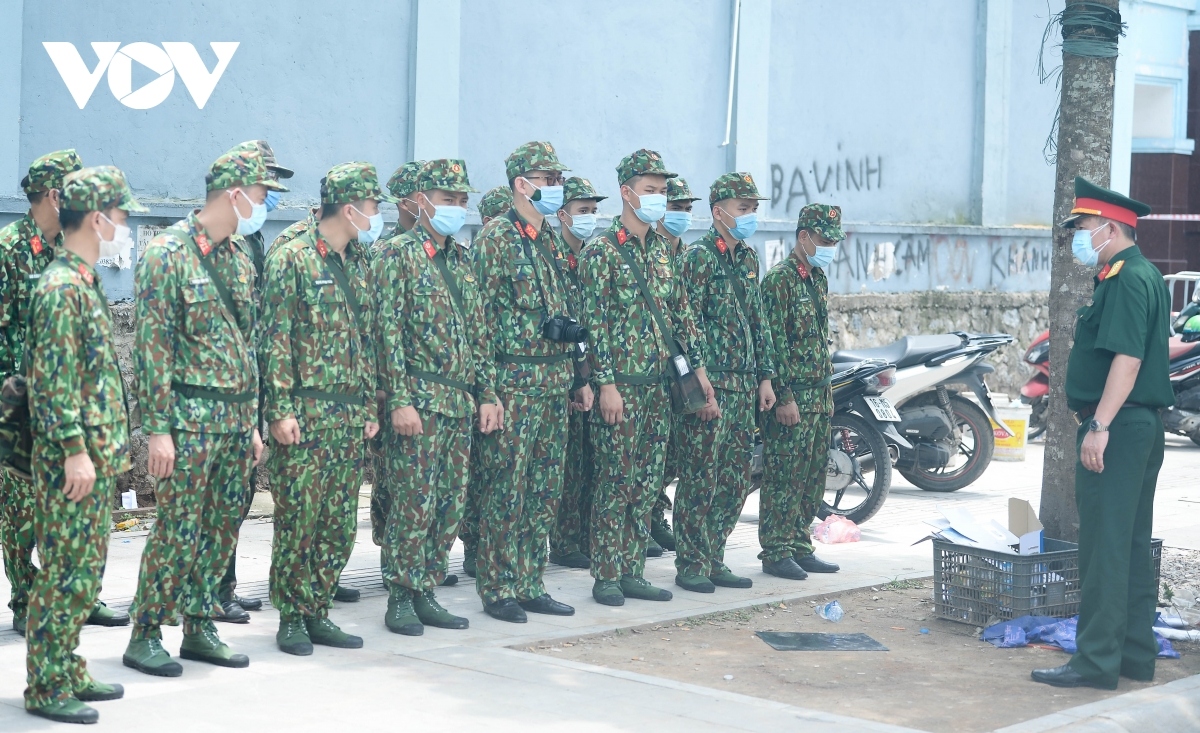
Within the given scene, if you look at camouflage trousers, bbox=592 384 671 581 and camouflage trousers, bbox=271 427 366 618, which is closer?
camouflage trousers, bbox=271 427 366 618

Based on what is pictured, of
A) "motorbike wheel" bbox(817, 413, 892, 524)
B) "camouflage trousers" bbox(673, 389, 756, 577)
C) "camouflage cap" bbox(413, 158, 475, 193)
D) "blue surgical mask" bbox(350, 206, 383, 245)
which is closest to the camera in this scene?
"blue surgical mask" bbox(350, 206, 383, 245)

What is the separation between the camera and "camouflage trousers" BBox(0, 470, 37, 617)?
5867 millimetres

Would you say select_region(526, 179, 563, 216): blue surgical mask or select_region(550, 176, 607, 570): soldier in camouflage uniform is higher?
select_region(526, 179, 563, 216): blue surgical mask

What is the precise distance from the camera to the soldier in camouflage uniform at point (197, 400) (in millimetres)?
5379

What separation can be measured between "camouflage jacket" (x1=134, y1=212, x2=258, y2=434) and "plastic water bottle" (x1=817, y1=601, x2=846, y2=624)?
295 centimetres

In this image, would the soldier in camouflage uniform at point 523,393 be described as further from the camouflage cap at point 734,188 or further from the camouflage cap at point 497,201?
the camouflage cap at point 497,201

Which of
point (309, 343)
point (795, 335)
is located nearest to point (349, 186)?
point (309, 343)

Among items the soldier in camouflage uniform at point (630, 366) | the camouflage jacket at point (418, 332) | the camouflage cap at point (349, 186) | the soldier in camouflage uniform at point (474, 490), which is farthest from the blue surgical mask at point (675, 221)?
the camouflage cap at point (349, 186)

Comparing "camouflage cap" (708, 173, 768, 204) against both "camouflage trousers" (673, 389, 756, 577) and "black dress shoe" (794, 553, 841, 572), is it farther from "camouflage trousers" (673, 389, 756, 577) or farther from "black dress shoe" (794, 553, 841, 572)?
"black dress shoe" (794, 553, 841, 572)

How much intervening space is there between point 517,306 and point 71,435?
8.01 feet

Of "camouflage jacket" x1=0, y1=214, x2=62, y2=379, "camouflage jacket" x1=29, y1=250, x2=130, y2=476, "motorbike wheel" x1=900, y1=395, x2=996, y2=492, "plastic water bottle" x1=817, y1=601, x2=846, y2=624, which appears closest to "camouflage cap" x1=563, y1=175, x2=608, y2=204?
"plastic water bottle" x1=817, y1=601, x2=846, y2=624

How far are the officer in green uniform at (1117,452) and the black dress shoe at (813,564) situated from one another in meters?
2.21

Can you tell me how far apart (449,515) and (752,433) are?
1.85 meters

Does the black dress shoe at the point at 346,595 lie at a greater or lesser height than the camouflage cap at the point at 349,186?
lesser
